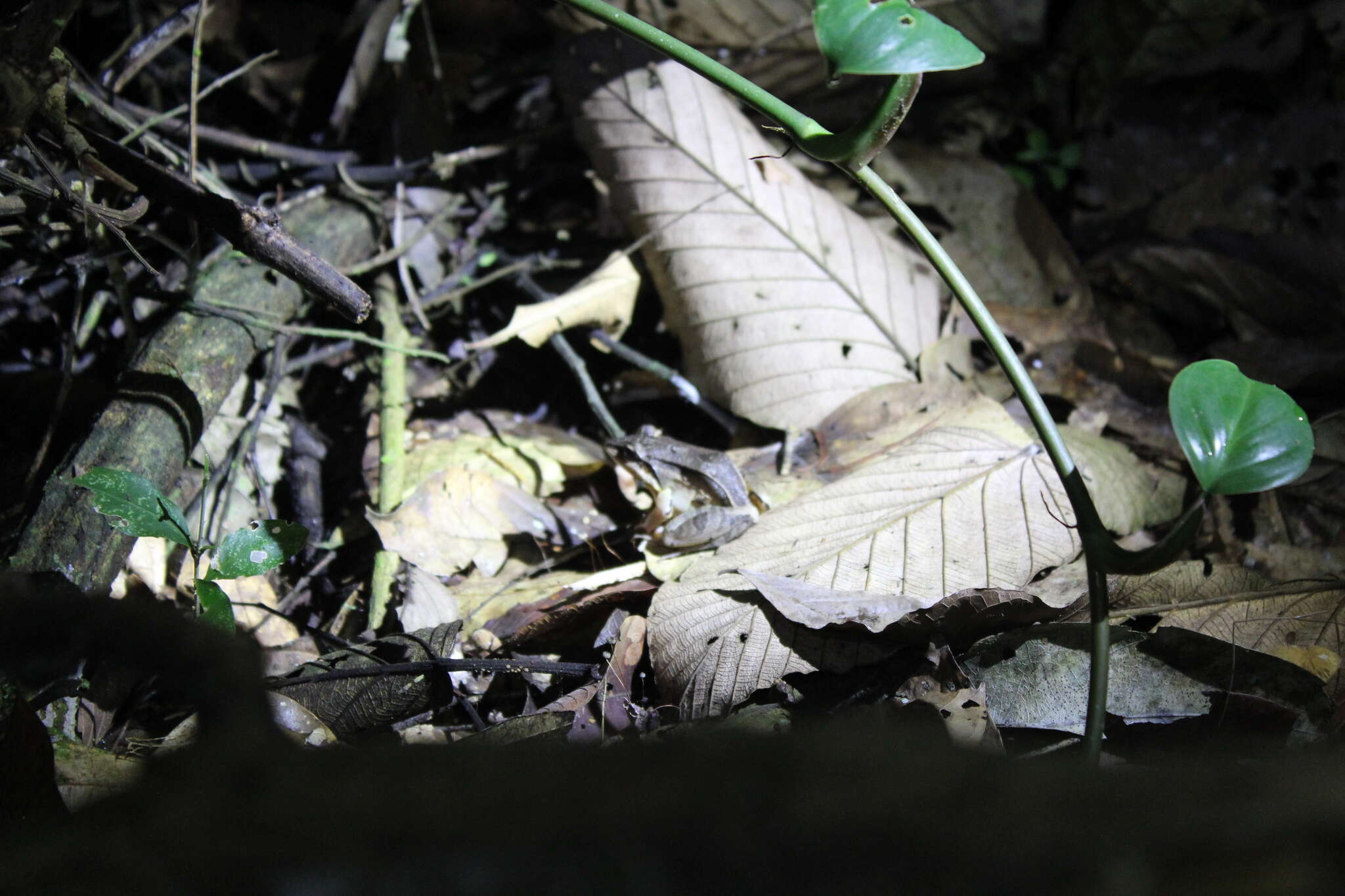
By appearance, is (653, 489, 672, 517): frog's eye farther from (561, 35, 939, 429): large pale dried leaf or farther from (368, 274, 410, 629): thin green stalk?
(368, 274, 410, 629): thin green stalk

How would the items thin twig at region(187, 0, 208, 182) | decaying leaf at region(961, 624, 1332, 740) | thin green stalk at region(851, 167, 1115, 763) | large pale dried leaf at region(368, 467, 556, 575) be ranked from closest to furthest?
thin green stalk at region(851, 167, 1115, 763) → decaying leaf at region(961, 624, 1332, 740) → thin twig at region(187, 0, 208, 182) → large pale dried leaf at region(368, 467, 556, 575)

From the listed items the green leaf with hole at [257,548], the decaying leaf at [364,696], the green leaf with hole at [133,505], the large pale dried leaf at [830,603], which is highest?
the green leaf with hole at [133,505]

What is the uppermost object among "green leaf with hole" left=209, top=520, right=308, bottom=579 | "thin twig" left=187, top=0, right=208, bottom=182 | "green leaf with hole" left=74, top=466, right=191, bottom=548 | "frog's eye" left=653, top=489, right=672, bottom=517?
"thin twig" left=187, top=0, right=208, bottom=182

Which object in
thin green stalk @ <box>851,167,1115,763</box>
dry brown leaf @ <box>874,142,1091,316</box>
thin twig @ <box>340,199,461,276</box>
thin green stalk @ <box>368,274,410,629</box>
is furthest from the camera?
dry brown leaf @ <box>874,142,1091,316</box>

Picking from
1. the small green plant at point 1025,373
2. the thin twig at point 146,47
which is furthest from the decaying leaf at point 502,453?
the small green plant at point 1025,373

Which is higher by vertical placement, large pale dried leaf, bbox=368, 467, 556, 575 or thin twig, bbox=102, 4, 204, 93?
thin twig, bbox=102, 4, 204, 93

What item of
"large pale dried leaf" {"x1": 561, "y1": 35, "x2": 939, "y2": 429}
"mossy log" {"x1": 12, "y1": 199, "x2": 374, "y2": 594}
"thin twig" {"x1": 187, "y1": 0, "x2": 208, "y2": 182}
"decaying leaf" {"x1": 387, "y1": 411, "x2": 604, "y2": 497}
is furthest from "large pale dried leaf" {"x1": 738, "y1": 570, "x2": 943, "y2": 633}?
"thin twig" {"x1": 187, "y1": 0, "x2": 208, "y2": 182}

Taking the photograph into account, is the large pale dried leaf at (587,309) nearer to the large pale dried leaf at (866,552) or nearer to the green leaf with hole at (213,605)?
the large pale dried leaf at (866,552)
